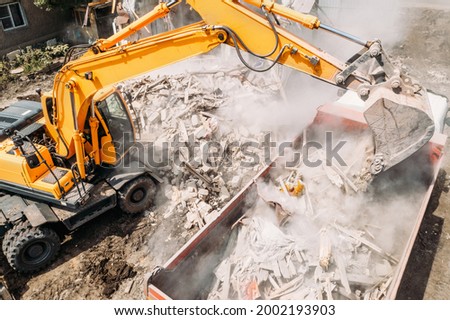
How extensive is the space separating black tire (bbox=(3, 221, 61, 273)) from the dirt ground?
0.26 meters

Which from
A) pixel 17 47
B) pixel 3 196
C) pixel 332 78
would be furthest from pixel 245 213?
pixel 17 47

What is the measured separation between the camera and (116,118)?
7.61 metres

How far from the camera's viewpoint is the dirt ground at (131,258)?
21.6 ft

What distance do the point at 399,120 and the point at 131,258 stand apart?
5.49 meters

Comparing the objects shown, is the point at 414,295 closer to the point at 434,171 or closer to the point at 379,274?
the point at 379,274

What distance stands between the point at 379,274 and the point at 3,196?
7.28 m

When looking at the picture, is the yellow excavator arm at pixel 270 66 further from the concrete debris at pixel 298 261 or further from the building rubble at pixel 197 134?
the building rubble at pixel 197 134

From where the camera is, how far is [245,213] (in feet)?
Answer: 22.5

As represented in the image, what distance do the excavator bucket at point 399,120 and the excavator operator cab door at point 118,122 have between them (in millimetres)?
4863

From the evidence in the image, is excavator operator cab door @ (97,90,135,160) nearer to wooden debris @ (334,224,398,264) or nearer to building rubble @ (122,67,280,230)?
building rubble @ (122,67,280,230)

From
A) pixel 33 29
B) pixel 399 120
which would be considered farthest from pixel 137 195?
pixel 33 29

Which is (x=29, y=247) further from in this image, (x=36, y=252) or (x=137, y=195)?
(x=137, y=195)

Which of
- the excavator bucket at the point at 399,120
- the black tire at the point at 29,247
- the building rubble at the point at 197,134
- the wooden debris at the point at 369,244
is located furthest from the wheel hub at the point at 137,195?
the excavator bucket at the point at 399,120

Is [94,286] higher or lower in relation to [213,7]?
lower
